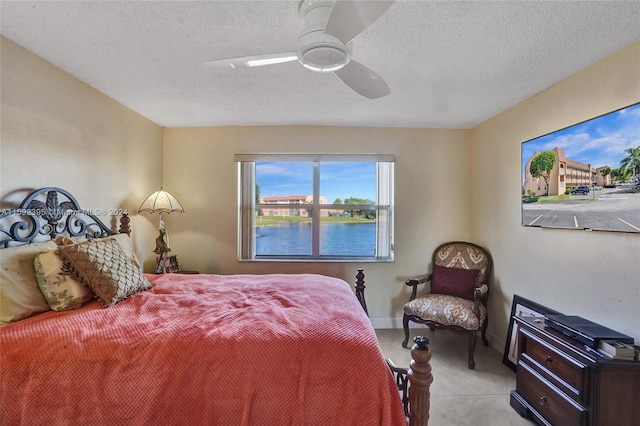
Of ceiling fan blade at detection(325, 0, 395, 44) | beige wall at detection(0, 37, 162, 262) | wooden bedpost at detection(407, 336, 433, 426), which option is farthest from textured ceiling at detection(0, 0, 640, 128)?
wooden bedpost at detection(407, 336, 433, 426)

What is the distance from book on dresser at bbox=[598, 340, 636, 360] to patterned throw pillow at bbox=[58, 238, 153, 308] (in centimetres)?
280

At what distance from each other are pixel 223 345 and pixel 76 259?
1176mm

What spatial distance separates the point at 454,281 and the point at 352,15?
2873 millimetres

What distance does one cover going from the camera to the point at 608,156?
1815mm

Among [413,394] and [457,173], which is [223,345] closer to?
[413,394]

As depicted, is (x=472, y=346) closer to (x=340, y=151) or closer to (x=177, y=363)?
(x=340, y=151)

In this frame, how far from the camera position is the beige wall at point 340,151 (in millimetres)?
3449

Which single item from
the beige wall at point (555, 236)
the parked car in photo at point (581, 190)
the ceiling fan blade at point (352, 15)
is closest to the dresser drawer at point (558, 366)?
the beige wall at point (555, 236)

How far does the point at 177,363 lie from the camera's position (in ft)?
3.82

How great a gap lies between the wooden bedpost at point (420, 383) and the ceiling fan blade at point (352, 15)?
1290mm

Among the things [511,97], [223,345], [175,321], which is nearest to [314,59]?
[223,345]

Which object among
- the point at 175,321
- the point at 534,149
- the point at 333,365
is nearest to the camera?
the point at 333,365

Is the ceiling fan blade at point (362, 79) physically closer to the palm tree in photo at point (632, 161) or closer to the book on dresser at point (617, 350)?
the palm tree in photo at point (632, 161)

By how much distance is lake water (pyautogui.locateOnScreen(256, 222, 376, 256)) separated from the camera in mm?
3623
